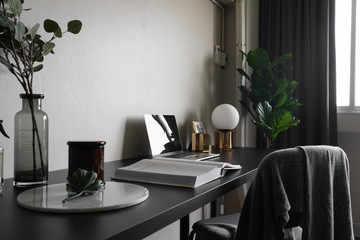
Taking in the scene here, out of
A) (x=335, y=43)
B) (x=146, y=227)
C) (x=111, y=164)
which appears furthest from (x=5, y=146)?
(x=335, y=43)

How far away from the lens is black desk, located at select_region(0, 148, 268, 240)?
58 cm

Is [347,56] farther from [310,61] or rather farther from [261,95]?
[261,95]

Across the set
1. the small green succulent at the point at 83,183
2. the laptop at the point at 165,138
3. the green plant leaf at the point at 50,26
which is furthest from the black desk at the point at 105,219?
the laptop at the point at 165,138

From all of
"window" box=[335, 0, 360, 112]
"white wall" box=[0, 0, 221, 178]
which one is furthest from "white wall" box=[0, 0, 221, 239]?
"window" box=[335, 0, 360, 112]

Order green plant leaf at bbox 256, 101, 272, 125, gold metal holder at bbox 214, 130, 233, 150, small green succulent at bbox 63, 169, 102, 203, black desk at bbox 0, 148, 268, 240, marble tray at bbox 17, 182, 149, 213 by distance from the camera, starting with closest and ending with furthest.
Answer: black desk at bbox 0, 148, 268, 240 < marble tray at bbox 17, 182, 149, 213 < small green succulent at bbox 63, 169, 102, 203 < gold metal holder at bbox 214, 130, 233, 150 < green plant leaf at bbox 256, 101, 272, 125

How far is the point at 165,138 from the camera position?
1746 millimetres

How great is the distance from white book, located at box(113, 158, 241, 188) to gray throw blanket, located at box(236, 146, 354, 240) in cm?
15

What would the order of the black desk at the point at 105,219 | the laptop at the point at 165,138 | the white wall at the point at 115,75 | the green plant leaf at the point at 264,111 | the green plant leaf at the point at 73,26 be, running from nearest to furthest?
→ the black desk at the point at 105,219
the green plant leaf at the point at 73,26
the white wall at the point at 115,75
the laptop at the point at 165,138
the green plant leaf at the point at 264,111

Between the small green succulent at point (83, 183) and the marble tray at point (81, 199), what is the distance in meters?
0.02

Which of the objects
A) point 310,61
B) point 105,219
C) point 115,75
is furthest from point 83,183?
point 310,61

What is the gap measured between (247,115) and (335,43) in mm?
939

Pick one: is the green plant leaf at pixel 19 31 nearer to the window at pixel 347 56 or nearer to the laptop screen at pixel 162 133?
the laptop screen at pixel 162 133

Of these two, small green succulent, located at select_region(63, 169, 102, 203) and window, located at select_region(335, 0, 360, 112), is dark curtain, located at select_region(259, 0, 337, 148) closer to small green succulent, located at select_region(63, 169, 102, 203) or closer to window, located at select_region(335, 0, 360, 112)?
window, located at select_region(335, 0, 360, 112)

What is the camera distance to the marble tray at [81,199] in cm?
70
